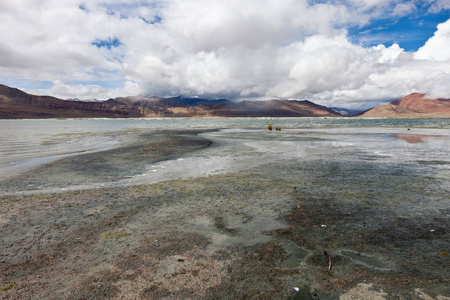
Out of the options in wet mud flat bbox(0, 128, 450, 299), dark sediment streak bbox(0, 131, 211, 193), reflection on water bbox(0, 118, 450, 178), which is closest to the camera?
wet mud flat bbox(0, 128, 450, 299)

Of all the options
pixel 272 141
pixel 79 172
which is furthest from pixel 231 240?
pixel 272 141

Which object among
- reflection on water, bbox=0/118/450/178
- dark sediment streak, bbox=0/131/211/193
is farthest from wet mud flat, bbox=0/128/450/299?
reflection on water, bbox=0/118/450/178

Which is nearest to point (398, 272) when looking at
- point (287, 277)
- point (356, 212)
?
point (287, 277)

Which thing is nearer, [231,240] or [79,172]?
[231,240]

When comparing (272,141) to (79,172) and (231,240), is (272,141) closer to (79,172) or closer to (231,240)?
(79,172)

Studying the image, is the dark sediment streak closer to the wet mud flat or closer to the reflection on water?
the wet mud flat

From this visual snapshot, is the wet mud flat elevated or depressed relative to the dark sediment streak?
elevated

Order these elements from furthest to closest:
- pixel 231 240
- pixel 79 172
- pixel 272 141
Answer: pixel 272 141
pixel 79 172
pixel 231 240

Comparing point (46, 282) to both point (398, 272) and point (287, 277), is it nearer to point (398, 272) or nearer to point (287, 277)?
point (287, 277)

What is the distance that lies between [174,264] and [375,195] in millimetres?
7213

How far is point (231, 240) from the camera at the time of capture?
539 cm

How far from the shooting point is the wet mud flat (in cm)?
384

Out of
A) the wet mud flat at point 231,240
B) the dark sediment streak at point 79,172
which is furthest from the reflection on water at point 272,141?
the wet mud flat at point 231,240

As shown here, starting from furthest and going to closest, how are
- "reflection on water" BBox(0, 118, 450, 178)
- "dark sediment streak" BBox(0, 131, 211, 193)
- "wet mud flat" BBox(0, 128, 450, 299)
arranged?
"reflection on water" BBox(0, 118, 450, 178), "dark sediment streak" BBox(0, 131, 211, 193), "wet mud flat" BBox(0, 128, 450, 299)
